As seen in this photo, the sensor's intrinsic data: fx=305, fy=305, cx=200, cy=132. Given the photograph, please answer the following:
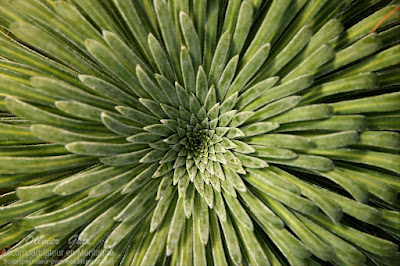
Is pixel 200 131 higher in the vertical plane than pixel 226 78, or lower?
lower

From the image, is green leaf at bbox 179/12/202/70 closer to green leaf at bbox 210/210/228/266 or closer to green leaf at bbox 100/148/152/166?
green leaf at bbox 100/148/152/166

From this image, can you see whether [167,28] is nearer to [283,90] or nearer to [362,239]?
[283,90]

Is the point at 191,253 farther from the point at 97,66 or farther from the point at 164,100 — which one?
the point at 97,66

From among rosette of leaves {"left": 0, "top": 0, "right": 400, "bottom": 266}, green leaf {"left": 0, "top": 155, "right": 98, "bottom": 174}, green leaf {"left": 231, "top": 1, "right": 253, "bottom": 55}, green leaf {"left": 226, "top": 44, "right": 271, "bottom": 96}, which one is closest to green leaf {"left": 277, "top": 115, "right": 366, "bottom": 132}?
rosette of leaves {"left": 0, "top": 0, "right": 400, "bottom": 266}

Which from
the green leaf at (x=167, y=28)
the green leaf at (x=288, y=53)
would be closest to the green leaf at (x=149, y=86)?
the green leaf at (x=167, y=28)

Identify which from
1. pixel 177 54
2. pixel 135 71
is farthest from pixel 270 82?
pixel 135 71

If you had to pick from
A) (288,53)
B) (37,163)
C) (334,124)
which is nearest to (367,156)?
(334,124)

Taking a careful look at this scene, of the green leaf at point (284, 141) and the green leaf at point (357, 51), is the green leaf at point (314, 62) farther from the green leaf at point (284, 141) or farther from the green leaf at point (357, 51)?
the green leaf at point (284, 141)

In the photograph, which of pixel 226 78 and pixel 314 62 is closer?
pixel 314 62
